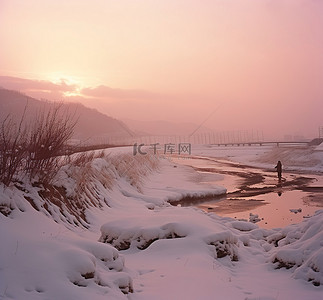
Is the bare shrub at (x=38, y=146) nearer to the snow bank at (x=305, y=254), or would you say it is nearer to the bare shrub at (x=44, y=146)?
the bare shrub at (x=44, y=146)

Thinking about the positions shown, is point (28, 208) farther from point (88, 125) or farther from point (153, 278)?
point (88, 125)

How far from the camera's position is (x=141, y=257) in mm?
8195

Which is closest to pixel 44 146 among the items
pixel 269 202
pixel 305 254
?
pixel 305 254

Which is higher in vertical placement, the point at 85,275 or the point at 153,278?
the point at 85,275

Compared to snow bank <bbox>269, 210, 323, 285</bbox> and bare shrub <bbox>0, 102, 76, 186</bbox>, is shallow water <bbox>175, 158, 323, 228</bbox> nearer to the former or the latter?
snow bank <bbox>269, 210, 323, 285</bbox>

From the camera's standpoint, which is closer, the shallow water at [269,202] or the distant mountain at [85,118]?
the shallow water at [269,202]

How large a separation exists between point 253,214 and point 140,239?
9310mm

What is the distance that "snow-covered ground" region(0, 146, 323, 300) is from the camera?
5258mm

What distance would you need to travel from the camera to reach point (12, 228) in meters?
6.20

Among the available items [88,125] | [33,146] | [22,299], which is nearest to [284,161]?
[33,146]

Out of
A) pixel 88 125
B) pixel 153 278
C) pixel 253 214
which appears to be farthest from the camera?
pixel 88 125

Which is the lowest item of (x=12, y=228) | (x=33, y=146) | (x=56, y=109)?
(x=12, y=228)

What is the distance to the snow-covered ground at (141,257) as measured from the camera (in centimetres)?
526

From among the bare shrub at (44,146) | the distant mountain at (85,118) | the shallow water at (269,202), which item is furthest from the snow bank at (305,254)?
the distant mountain at (85,118)
